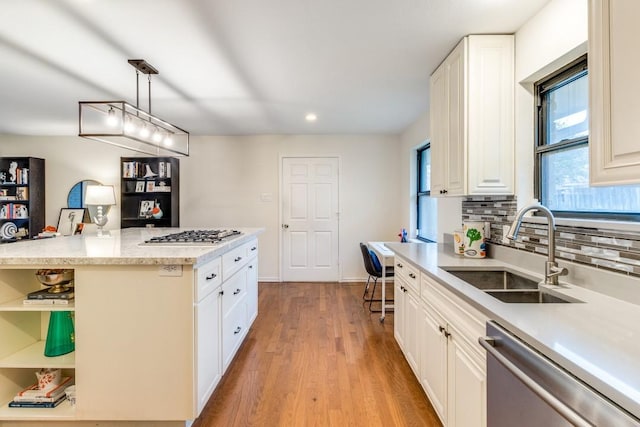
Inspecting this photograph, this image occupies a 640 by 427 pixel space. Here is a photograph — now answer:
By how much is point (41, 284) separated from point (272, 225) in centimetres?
328

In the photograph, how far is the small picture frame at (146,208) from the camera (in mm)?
4987

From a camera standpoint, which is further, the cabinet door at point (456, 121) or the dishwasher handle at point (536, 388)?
the cabinet door at point (456, 121)

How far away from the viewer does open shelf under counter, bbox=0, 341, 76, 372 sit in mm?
1740

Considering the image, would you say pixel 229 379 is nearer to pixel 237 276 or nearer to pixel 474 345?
pixel 237 276

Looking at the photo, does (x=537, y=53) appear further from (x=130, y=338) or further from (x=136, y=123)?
(x=136, y=123)

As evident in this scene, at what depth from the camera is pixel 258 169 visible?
5.08 m

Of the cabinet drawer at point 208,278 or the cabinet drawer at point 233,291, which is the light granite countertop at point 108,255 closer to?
the cabinet drawer at point 208,278

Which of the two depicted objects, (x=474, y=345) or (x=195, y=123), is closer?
(x=474, y=345)

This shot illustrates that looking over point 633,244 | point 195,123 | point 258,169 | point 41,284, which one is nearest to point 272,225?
point 258,169

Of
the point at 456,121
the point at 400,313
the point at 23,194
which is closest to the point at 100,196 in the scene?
the point at 23,194

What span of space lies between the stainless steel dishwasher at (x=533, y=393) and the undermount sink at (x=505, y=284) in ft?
1.49

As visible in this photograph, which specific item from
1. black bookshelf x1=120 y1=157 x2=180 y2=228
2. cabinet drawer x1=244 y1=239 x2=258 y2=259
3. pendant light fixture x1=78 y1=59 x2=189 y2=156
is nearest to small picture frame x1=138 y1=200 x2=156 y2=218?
black bookshelf x1=120 y1=157 x2=180 y2=228

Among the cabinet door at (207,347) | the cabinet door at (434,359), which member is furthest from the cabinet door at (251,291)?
the cabinet door at (434,359)

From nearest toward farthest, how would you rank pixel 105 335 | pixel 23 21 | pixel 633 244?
pixel 633 244 < pixel 105 335 < pixel 23 21
